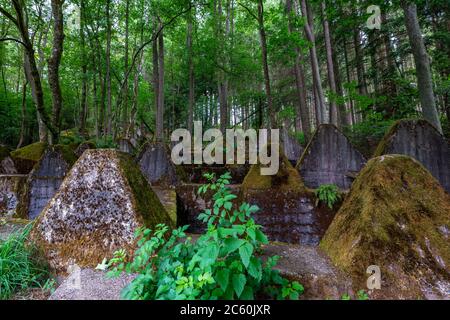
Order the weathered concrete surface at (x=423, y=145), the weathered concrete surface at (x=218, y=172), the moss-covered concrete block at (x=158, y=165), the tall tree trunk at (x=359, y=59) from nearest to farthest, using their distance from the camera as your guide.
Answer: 1. the weathered concrete surface at (x=423, y=145)
2. the moss-covered concrete block at (x=158, y=165)
3. the weathered concrete surface at (x=218, y=172)
4. the tall tree trunk at (x=359, y=59)

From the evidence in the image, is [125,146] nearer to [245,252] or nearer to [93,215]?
[93,215]

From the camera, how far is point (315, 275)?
5.39 ft

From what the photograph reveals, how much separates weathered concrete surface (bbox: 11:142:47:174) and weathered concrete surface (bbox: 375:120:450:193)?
8038 millimetres

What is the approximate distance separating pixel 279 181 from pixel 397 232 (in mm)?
2119

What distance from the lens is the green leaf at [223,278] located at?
1.35m

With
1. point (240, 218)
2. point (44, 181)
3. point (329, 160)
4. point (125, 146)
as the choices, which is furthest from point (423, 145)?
point (125, 146)

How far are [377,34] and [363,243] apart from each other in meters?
13.3

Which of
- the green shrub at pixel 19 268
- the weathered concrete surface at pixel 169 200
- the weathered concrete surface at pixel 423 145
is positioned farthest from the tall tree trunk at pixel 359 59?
the green shrub at pixel 19 268

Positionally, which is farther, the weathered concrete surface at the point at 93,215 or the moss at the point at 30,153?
the moss at the point at 30,153

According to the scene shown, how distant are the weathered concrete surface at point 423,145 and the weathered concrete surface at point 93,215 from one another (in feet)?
12.4

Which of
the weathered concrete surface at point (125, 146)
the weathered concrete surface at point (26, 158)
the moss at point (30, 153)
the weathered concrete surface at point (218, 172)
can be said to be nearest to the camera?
the weathered concrete surface at point (218, 172)

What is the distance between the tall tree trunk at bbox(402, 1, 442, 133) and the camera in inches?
228

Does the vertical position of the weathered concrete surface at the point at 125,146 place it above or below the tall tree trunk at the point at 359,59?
below

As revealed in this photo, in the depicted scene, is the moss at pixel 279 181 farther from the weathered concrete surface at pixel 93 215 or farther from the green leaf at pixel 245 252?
the green leaf at pixel 245 252
